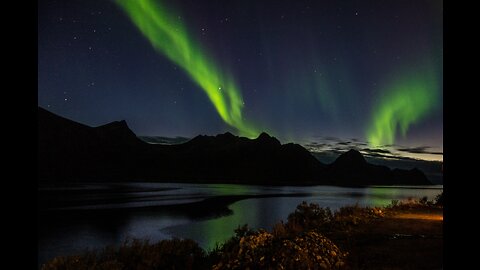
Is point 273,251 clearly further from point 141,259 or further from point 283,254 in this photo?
point 141,259

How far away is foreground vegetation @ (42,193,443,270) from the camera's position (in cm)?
713

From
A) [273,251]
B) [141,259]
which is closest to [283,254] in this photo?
[273,251]

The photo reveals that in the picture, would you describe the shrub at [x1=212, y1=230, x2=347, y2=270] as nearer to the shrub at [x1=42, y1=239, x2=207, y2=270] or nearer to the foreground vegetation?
the foreground vegetation

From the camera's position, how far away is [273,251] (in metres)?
7.14

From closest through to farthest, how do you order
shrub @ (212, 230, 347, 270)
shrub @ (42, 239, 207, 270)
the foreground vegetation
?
1. shrub @ (212, 230, 347, 270)
2. the foreground vegetation
3. shrub @ (42, 239, 207, 270)

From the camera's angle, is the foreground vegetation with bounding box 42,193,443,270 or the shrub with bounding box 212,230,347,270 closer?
the shrub with bounding box 212,230,347,270

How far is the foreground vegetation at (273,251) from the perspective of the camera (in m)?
7.13

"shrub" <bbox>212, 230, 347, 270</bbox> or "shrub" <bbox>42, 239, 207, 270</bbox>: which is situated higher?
"shrub" <bbox>212, 230, 347, 270</bbox>

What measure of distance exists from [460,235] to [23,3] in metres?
2.85

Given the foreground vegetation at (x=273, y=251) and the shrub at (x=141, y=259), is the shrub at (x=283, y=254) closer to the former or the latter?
the foreground vegetation at (x=273, y=251)

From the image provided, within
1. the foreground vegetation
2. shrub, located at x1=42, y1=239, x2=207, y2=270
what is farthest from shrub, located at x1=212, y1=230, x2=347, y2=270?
shrub, located at x1=42, y1=239, x2=207, y2=270

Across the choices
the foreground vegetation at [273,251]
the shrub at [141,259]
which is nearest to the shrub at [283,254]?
the foreground vegetation at [273,251]

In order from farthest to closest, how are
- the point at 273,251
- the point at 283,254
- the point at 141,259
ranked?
the point at 141,259 → the point at 273,251 → the point at 283,254

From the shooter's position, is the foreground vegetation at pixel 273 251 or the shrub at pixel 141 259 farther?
the shrub at pixel 141 259
